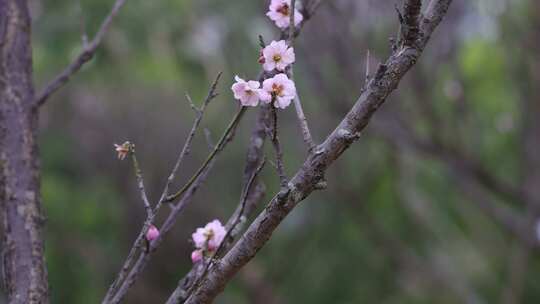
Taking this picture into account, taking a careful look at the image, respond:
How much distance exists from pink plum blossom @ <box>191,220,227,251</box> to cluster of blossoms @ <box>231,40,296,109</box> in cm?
35

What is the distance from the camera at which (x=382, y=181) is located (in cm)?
536

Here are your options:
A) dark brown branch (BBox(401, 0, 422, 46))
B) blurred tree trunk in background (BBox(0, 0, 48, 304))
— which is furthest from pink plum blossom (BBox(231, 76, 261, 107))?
blurred tree trunk in background (BBox(0, 0, 48, 304))

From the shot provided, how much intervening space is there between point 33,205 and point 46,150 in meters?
4.30

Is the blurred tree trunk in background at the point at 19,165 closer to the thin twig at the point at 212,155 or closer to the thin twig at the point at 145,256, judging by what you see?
the thin twig at the point at 145,256

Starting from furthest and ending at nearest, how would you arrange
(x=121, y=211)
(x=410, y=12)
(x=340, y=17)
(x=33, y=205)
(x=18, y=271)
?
(x=121, y=211), (x=340, y=17), (x=33, y=205), (x=18, y=271), (x=410, y=12)

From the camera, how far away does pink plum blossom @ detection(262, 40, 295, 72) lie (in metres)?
1.34

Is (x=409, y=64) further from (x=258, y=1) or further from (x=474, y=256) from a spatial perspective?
(x=474, y=256)

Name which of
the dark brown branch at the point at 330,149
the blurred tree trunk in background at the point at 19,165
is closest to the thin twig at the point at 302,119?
A: the dark brown branch at the point at 330,149

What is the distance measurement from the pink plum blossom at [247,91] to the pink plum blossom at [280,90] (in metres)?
0.02

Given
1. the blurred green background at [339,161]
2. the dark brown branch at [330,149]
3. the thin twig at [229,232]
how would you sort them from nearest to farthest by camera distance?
1. the dark brown branch at [330,149]
2. the thin twig at [229,232]
3. the blurred green background at [339,161]

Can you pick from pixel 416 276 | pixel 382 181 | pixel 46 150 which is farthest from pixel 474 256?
pixel 46 150

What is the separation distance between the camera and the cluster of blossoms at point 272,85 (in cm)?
128

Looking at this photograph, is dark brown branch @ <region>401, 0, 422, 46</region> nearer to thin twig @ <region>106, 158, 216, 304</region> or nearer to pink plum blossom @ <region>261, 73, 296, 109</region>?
pink plum blossom @ <region>261, 73, 296, 109</region>

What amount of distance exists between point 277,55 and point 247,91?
0.35 feet
